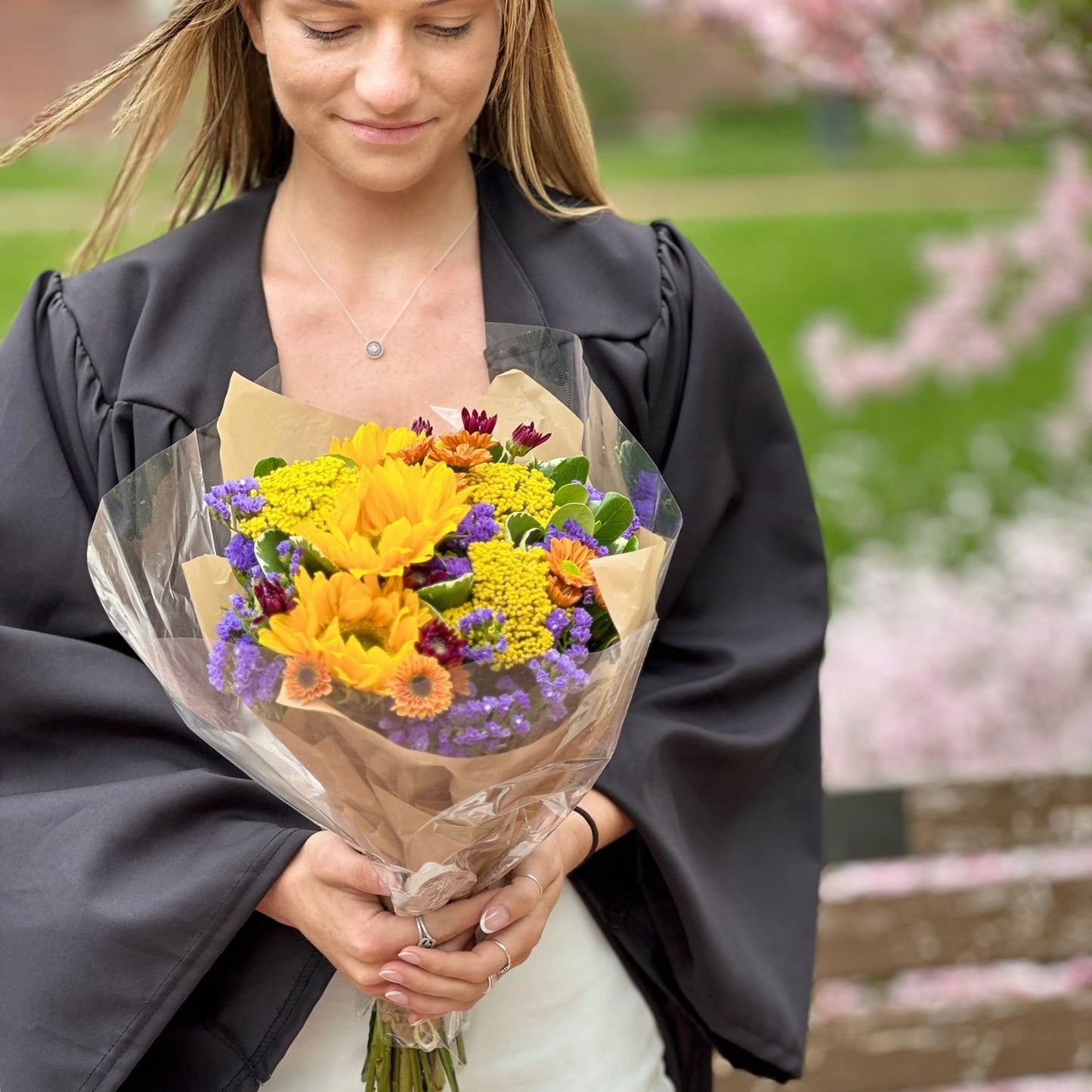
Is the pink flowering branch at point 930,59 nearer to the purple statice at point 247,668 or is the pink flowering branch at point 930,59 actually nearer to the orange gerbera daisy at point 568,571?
the orange gerbera daisy at point 568,571

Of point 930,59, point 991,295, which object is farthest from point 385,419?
point 991,295

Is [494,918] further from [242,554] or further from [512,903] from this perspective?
[242,554]

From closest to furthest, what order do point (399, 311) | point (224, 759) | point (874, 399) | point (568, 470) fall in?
1. point (568, 470)
2. point (224, 759)
3. point (399, 311)
4. point (874, 399)

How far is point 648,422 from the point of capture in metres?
1.95

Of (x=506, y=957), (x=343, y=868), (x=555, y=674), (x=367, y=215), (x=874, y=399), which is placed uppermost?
(x=367, y=215)

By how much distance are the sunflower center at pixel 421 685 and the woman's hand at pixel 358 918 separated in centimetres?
35

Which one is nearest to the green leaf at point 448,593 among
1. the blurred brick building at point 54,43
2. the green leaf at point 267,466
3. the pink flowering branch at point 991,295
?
the green leaf at point 267,466

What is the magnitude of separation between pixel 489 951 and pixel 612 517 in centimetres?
46

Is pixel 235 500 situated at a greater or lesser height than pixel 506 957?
greater

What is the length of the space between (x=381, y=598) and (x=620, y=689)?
0.26m

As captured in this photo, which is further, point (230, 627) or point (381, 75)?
point (381, 75)

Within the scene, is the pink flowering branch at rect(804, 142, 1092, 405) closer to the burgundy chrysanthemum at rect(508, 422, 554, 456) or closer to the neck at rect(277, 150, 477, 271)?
the neck at rect(277, 150, 477, 271)

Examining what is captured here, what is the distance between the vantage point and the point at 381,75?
5.45 feet

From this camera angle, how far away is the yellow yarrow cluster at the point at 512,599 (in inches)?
51.9
